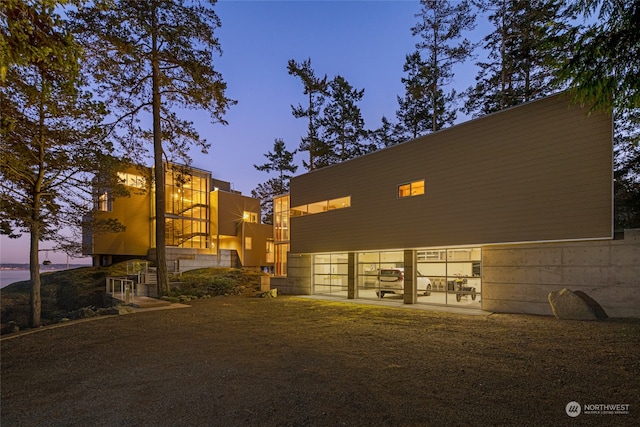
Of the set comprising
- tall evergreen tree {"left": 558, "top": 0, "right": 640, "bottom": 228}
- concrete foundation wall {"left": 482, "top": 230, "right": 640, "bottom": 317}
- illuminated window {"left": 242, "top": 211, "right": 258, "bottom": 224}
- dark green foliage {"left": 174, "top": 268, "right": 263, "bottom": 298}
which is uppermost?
tall evergreen tree {"left": 558, "top": 0, "right": 640, "bottom": 228}

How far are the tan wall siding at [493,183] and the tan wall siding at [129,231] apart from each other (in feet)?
56.0

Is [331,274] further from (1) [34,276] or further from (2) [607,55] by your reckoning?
(2) [607,55]

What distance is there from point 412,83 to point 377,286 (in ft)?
49.5

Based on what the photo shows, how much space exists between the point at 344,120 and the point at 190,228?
16541mm

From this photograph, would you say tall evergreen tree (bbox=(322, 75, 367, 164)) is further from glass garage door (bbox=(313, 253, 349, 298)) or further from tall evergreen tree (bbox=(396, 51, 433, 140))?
glass garage door (bbox=(313, 253, 349, 298))

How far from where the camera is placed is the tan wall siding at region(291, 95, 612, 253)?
392 inches

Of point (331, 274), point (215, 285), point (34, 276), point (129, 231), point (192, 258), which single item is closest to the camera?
Answer: point (34, 276)

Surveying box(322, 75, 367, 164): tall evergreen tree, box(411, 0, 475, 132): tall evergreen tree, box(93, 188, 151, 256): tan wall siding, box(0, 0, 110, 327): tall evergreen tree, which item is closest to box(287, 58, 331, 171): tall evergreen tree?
box(322, 75, 367, 164): tall evergreen tree

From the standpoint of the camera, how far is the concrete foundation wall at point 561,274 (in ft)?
31.4

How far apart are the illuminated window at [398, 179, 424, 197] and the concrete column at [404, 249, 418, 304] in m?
2.52

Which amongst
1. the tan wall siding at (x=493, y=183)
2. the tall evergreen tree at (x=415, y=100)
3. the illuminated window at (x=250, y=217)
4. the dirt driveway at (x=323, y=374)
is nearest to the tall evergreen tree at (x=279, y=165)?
the illuminated window at (x=250, y=217)

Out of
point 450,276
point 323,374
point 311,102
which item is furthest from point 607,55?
point 311,102

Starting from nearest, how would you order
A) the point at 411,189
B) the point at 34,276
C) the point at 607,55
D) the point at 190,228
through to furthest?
the point at 607,55 → the point at 34,276 → the point at 411,189 → the point at 190,228

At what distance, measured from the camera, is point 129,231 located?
81.5 feet
